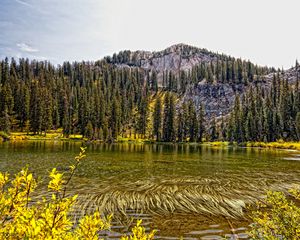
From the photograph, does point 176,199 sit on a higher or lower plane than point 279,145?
lower

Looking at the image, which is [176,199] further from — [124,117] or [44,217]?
[124,117]

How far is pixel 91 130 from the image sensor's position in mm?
122562

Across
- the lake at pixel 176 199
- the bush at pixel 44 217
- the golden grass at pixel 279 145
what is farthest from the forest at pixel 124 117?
the bush at pixel 44 217

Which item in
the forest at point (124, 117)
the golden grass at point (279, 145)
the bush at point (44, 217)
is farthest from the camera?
the forest at point (124, 117)

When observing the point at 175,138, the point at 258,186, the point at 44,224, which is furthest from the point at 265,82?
the point at 44,224

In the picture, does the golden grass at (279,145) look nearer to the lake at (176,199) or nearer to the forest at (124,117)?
the forest at (124,117)

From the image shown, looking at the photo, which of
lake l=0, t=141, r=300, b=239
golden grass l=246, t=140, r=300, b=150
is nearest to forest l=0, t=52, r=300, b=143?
golden grass l=246, t=140, r=300, b=150

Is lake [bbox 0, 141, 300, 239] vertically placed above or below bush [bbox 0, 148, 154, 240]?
below

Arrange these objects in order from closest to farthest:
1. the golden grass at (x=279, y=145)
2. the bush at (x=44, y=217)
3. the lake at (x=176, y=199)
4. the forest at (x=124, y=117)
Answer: the bush at (x=44, y=217)
the lake at (x=176, y=199)
the golden grass at (x=279, y=145)
the forest at (x=124, y=117)

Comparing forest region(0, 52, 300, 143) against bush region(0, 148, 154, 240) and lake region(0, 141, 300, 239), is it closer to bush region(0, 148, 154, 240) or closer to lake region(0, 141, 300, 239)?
lake region(0, 141, 300, 239)

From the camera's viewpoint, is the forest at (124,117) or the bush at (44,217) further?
the forest at (124,117)

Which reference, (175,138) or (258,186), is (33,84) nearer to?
(175,138)

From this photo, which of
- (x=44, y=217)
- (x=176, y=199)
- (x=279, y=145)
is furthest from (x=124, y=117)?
(x=44, y=217)

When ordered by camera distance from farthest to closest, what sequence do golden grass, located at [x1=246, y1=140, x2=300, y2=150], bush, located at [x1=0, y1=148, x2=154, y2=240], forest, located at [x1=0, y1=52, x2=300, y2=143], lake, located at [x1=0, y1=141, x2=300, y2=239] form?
forest, located at [x1=0, y1=52, x2=300, y2=143], golden grass, located at [x1=246, y1=140, x2=300, y2=150], lake, located at [x1=0, y1=141, x2=300, y2=239], bush, located at [x1=0, y1=148, x2=154, y2=240]
